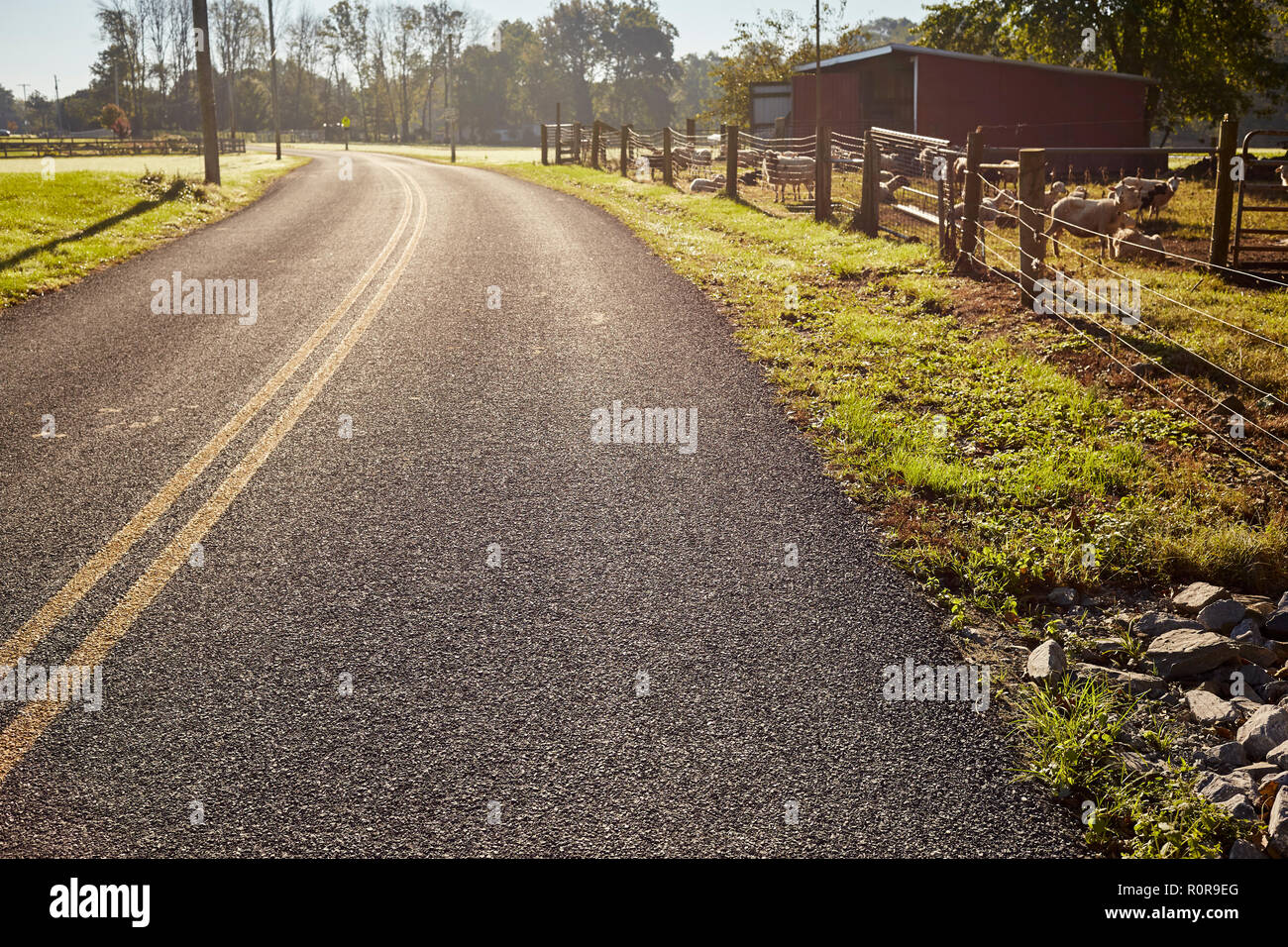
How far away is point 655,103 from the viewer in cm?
12138

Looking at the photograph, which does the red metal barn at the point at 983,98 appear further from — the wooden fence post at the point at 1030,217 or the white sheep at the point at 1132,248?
the wooden fence post at the point at 1030,217

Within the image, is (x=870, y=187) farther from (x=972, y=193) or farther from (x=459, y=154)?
(x=459, y=154)

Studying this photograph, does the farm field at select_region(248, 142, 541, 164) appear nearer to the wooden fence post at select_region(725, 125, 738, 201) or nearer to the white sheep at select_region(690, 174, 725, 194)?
the white sheep at select_region(690, 174, 725, 194)

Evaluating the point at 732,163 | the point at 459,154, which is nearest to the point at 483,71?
the point at 459,154

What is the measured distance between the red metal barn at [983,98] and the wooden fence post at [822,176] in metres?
16.9

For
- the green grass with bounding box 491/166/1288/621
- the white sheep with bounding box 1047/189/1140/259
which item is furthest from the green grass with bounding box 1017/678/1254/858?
the white sheep with bounding box 1047/189/1140/259

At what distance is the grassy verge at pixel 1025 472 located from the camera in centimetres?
352

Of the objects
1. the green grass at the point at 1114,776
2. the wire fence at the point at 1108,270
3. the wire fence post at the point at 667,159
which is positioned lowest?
the green grass at the point at 1114,776

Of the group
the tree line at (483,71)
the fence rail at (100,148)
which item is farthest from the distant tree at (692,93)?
the fence rail at (100,148)

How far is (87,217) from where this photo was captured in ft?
60.4

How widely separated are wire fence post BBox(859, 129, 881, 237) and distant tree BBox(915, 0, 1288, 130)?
94.8 feet

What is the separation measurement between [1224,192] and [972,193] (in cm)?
314
